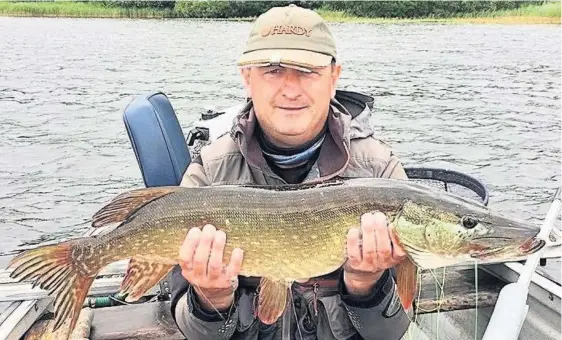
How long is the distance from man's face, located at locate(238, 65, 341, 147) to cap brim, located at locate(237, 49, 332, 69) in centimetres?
3

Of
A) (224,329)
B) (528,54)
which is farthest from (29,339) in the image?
(528,54)

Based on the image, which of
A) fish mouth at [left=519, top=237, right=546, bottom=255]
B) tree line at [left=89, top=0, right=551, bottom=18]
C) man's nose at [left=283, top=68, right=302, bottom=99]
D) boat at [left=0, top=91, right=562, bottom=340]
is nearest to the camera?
fish mouth at [left=519, top=237, right=546, bottom=255]

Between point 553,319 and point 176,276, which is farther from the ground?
A: point 176,276

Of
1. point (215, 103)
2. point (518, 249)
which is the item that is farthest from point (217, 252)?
point (215, 103)

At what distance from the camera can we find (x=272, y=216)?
6.89 ft

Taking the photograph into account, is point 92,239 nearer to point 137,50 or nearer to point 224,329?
point 224,329

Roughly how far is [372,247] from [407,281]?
185mm

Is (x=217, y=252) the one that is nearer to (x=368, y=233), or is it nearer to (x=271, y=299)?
(x=271, y=299)

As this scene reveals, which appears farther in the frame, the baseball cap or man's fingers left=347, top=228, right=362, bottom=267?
the baseball cap

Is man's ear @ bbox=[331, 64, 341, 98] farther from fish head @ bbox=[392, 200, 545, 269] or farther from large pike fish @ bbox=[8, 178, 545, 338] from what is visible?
fish head @ bbox=[392, 200, 545, 269]

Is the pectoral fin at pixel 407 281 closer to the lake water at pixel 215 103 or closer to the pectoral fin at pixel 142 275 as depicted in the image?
the pectoral fin at pixel 142 275

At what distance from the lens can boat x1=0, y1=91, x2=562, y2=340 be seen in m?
3.11

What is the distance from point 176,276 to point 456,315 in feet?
5.90

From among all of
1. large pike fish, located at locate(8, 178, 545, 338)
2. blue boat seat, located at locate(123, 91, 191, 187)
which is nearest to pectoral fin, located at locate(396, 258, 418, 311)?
large pike fish, located at locate(8, 178, 545, 338)
